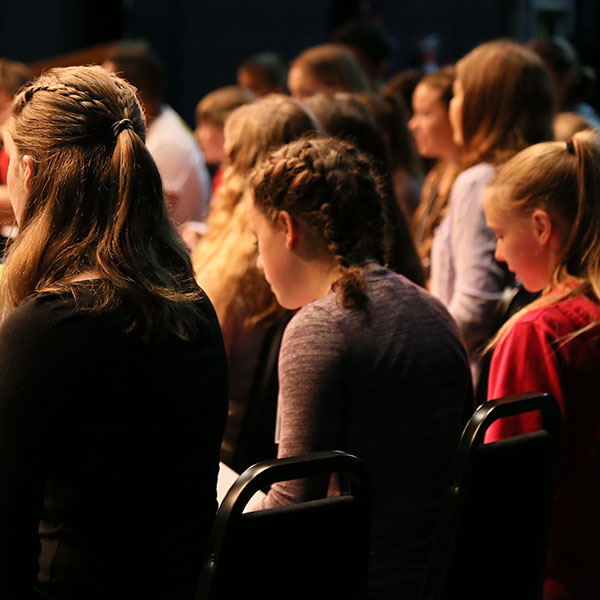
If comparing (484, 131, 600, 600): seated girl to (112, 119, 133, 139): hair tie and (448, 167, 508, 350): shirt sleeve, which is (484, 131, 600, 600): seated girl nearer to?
(448, 167, 508, 350): shirt sleeve

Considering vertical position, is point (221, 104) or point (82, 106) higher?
point (82, 106)

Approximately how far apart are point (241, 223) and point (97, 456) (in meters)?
1.18

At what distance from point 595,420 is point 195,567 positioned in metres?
0.86

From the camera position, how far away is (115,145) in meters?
1.45

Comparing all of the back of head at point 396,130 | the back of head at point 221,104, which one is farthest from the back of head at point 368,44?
the back of head at point 396,130

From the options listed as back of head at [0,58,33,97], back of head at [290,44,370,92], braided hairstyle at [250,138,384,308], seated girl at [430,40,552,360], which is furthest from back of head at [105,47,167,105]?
braided hairstyle at [250,138,384,308]

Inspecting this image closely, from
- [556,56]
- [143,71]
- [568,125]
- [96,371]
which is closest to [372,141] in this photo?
[568,125]

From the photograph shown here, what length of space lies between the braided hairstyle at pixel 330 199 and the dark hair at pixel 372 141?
0.54m

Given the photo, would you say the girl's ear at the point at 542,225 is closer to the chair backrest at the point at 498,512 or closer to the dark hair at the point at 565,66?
the chair backrest at the point at 498,512

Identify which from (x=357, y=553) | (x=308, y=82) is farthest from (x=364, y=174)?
(x=308, y=82)

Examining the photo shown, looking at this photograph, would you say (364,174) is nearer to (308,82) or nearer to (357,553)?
(357,553)

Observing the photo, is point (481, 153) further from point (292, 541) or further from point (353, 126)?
point (292, 541)

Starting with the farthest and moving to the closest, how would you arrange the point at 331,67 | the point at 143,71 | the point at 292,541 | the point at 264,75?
the point at 264,75
the point at 143,71
the point at 331,67
the point at 292,541

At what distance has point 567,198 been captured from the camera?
2033 millimetres
